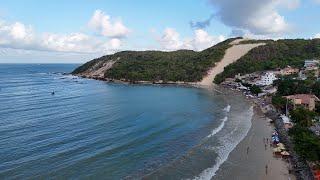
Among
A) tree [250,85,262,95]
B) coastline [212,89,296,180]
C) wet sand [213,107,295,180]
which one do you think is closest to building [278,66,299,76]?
tree [250,85,262,95]

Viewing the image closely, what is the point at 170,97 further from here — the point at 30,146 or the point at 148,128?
the point at 30,146

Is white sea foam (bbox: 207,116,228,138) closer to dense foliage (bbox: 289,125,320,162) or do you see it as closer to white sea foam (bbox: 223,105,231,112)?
white sea foam (bbox: 223,105,231,112)

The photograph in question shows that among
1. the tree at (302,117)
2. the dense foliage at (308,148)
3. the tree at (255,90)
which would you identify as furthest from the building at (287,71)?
the dense foliage at (308,148)

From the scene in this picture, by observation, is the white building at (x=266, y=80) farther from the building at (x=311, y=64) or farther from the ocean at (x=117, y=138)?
the ocean at (x=117, y=138)

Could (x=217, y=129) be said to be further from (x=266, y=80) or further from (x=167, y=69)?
(x=167, y=69)

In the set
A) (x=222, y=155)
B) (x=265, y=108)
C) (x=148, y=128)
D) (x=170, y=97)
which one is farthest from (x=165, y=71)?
(x=222, y=155)
